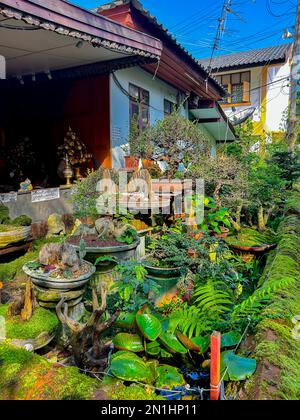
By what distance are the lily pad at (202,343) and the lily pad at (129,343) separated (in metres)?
0.44

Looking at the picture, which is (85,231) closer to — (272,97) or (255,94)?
(255,94)

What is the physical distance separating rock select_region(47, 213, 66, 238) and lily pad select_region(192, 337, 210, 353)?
3514 mm

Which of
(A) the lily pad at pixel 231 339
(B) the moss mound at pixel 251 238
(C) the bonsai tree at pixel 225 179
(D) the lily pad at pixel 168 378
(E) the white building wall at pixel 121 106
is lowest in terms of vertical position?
(D) the lily pad at pixel 168 378

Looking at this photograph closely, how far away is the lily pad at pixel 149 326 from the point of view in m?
2.43

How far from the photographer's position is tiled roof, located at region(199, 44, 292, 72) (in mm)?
22050

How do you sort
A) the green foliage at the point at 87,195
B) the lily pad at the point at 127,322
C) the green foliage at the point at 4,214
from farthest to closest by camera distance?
the green foliage at the point at 87,195, the green foliage at the point at 4,214, the lily pad at the point at 127,322

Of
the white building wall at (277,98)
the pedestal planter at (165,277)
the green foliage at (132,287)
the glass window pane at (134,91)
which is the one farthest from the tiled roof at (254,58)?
the green foliage at (132,287)

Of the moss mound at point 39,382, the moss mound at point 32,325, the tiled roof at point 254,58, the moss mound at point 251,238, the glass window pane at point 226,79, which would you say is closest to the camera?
the moss mound at point 39,382

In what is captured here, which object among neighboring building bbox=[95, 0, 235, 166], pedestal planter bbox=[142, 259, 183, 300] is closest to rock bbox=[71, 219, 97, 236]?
pedestal planter bbox=[142, 259, 183, 300]

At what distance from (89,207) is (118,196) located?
0.50 meters

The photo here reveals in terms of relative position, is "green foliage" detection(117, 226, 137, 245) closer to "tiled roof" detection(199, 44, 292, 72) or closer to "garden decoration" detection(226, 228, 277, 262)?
"garden decoration" detection(226, 228, 277, 262)

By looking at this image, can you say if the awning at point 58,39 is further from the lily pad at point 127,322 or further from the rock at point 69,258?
the lily pad at point 127,322

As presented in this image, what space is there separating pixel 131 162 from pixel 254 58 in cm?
2005

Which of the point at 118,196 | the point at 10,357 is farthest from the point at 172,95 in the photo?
the point at 10,357
